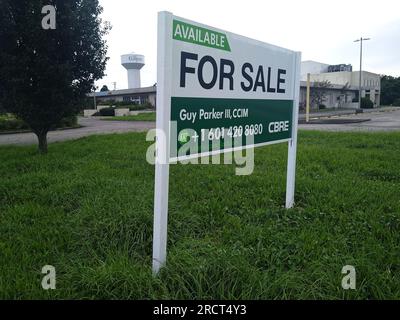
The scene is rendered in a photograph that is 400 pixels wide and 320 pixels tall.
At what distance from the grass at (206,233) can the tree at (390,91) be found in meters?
78.8

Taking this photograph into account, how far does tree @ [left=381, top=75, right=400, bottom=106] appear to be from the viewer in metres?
74.5

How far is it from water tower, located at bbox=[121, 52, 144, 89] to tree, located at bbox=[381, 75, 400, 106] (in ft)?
167

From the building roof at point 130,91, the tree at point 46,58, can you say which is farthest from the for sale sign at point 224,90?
the building roof at point 130,91

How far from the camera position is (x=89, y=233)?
341cm

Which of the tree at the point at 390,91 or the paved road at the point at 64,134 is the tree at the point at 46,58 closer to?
the paved road at the point at 64,134

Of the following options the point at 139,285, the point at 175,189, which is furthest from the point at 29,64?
the point at 139,285

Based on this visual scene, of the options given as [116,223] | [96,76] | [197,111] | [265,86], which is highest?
[96,76]

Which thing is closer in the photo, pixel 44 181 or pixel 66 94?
pixel 44 181

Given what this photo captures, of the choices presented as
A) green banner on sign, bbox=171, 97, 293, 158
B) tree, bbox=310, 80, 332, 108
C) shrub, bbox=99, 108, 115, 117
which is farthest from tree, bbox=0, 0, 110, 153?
tree, bbox=310, 80, 332, 108

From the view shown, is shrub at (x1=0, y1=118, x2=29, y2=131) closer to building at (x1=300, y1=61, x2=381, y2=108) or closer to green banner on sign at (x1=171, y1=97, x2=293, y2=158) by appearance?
green banner on sign at (x1=171, y1=97, x2=293, y2=158)

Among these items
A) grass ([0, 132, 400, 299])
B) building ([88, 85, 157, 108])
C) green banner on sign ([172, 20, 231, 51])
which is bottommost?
grass ([0, 132, 400, 299])
